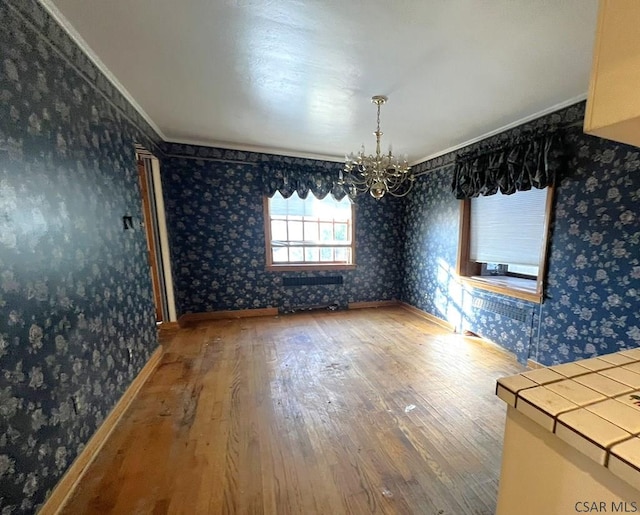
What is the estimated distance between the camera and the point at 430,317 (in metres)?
4.24

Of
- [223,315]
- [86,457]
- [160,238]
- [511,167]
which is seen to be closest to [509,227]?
[511,167]

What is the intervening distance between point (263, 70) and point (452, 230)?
3054 millimetres

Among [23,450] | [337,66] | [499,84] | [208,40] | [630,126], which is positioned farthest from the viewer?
[499,84]

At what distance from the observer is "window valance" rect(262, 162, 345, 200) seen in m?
4.09

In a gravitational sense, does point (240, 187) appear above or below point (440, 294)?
above

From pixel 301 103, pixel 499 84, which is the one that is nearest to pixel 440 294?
pixel 499 84

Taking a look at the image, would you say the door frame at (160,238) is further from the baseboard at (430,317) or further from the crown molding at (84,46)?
the baseboard at (430,317)

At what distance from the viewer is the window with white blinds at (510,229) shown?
2.78 m

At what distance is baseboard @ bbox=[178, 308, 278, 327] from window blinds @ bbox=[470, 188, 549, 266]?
312 centimetres

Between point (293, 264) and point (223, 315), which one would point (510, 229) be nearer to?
point (293, 264)

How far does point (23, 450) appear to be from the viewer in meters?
1.16

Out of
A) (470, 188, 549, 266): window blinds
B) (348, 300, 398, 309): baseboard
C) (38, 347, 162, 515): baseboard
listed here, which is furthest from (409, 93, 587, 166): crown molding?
(38, 347, 162, 515): baseboard

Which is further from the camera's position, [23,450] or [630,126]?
[23,450]

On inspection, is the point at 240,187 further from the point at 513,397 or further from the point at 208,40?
the point at 513,397
